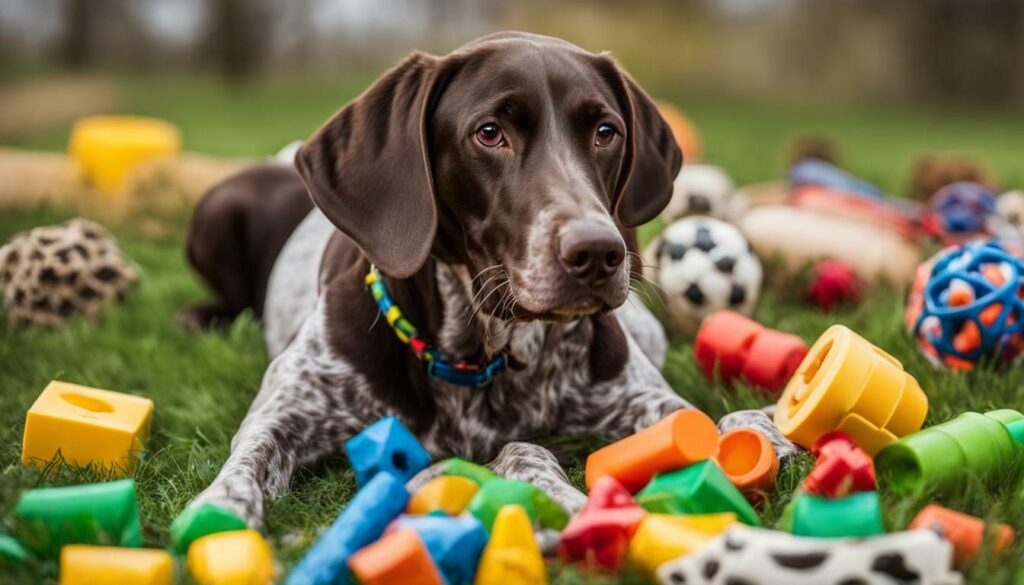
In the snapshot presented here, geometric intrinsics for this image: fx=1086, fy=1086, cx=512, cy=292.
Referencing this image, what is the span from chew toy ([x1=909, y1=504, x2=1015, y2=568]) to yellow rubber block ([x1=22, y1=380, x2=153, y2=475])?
2.30 meters

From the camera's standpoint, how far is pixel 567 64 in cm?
335

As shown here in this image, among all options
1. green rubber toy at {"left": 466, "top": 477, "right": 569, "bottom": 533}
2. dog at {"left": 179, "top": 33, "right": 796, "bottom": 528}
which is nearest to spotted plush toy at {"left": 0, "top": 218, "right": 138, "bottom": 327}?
dog at {"left": 179, "top": 33, "right": 796, "bottom": 528}

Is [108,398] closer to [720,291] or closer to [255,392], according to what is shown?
[255,392]

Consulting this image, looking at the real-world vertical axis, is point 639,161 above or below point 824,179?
above

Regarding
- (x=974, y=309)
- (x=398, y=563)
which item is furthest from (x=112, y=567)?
(x=974, y=309)

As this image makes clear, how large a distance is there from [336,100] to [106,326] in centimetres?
1587

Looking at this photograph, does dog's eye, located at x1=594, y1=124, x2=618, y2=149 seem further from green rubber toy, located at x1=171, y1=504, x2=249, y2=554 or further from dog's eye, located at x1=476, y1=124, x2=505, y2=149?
green rubber toy, located at x1=171, y1=504, x2=249, y2=554

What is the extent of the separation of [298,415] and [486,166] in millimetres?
1049

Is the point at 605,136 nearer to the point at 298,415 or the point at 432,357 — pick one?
the point at 432,357

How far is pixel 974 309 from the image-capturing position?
385 cm

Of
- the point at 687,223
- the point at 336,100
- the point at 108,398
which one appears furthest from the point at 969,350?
the point at 336,100

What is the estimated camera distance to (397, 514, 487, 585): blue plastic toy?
2.43 metres

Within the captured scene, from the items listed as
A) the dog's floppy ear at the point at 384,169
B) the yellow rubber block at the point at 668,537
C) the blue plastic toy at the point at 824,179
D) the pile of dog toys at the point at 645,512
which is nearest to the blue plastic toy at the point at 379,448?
the pile of dog toys at the point at 645,512

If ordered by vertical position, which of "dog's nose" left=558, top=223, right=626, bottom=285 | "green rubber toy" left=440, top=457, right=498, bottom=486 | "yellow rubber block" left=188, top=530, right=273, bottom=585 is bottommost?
"green rubber toy" left=440, top=457, right=498, bottom=486
